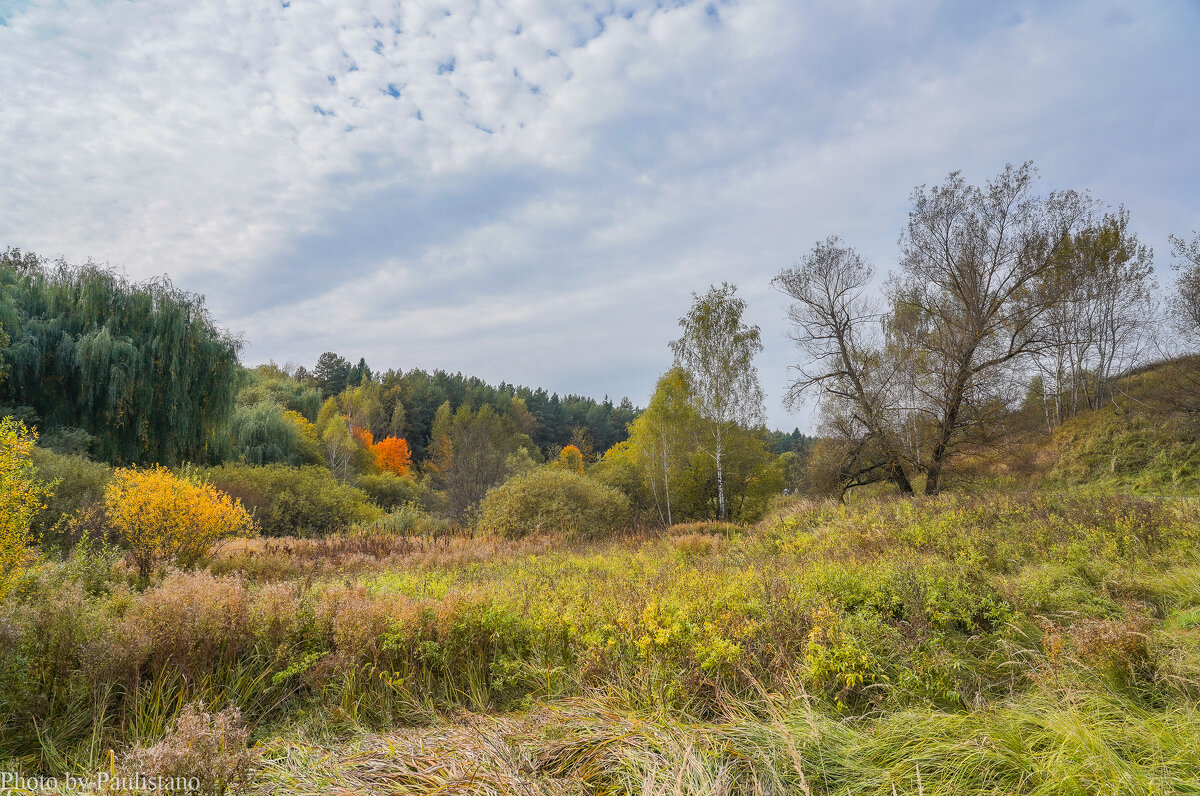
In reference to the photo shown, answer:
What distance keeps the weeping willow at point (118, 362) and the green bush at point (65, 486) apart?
418 cm

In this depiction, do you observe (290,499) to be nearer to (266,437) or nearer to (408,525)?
(408,525)

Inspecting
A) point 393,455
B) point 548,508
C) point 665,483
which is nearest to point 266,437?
point 548,508

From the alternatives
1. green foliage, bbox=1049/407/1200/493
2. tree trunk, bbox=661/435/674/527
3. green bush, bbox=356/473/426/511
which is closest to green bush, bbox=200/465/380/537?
green bush, bbox=356/473/426/511

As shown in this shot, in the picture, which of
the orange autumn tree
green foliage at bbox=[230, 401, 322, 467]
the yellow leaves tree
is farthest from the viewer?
the orange autumn tree

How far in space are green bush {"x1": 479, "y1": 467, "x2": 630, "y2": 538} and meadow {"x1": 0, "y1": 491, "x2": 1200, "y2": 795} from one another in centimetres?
901

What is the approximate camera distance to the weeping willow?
14.6 meters

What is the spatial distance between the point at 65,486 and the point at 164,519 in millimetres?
5008

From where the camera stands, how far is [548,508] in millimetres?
15992

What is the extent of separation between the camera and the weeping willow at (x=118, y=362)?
14602 mm

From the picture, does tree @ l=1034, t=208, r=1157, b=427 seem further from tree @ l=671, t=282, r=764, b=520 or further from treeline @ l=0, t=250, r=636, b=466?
treeline @ l=0, t=250, r=636, b=466

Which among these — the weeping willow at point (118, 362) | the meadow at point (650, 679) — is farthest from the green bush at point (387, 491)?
the meadow at point (650, 679)

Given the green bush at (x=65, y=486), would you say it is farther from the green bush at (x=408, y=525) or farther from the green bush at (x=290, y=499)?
the green bush at (x=408, y=525)

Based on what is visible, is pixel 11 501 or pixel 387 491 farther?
pixel 387 491

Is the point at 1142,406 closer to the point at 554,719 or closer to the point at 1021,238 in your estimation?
the point at 1021,238
